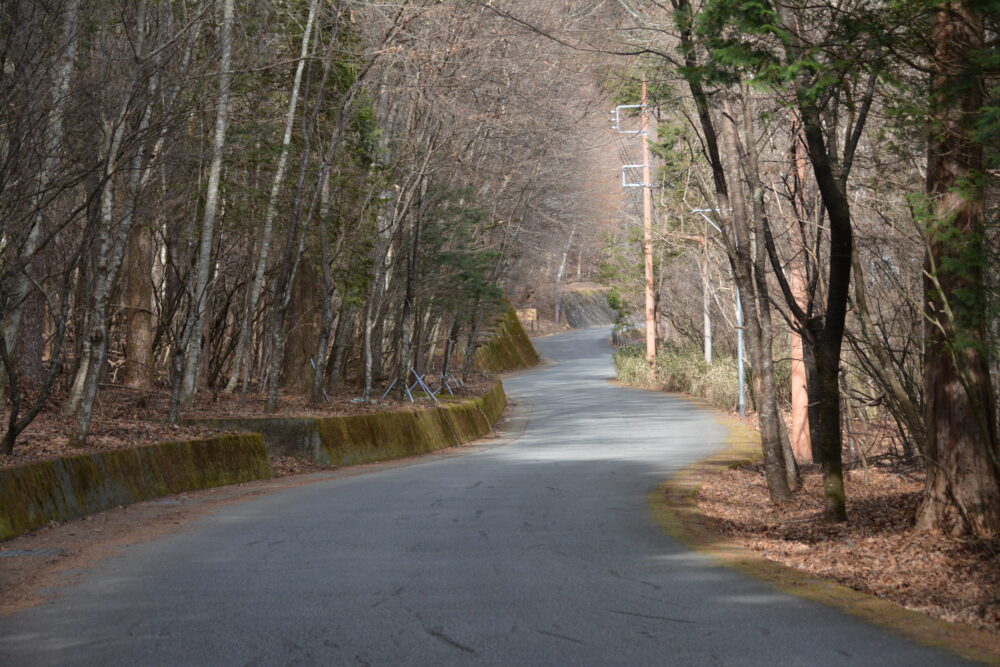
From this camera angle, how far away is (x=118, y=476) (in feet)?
41.8

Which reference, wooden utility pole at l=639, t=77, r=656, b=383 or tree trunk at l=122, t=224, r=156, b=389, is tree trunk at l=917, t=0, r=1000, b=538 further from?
wooden utility pole at l=639, t=77, r=656, b=383

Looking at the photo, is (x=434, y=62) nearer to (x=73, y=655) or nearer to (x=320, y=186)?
(x=320, y=186)

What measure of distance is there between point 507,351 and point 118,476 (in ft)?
157

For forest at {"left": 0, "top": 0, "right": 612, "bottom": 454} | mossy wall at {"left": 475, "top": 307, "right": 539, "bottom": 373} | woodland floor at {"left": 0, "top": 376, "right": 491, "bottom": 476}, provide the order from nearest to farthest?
forest at {"left": 0, "top": 0, "right": 612, "bottom": 454}
woodland floor at {"left": 0, "top": 376, "right": 491, "bottom": 476}
mossy wall at {"left": 475, "top": 307, "right": 539, "bottom": 373}

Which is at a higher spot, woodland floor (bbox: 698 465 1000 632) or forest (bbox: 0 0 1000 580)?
forest (bbox: 0 0 1000 580)

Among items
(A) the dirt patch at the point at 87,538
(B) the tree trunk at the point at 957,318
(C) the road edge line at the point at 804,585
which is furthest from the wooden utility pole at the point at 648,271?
(B) the tree trunk at the point at 957,318

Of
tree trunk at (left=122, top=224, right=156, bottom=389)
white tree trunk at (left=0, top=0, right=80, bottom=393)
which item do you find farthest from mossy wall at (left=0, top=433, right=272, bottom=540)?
tree trunk at (left=122, top=224, right=156, bottom=389)

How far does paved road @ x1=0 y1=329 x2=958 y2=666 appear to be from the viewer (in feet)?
19.9

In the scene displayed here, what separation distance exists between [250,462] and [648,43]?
820 cm

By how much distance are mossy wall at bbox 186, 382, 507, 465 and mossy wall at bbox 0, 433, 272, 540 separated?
162cm

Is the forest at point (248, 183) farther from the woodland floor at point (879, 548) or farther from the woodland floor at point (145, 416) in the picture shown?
the woodland floor at point (879, 548)

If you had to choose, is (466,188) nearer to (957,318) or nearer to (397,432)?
(397,432)

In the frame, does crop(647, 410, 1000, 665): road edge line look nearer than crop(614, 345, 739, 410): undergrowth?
Yes

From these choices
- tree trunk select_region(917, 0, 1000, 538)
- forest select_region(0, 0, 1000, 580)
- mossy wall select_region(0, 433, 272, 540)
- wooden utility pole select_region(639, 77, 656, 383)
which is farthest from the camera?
wooden utility pole select_region(639, 77, 656, 383)
